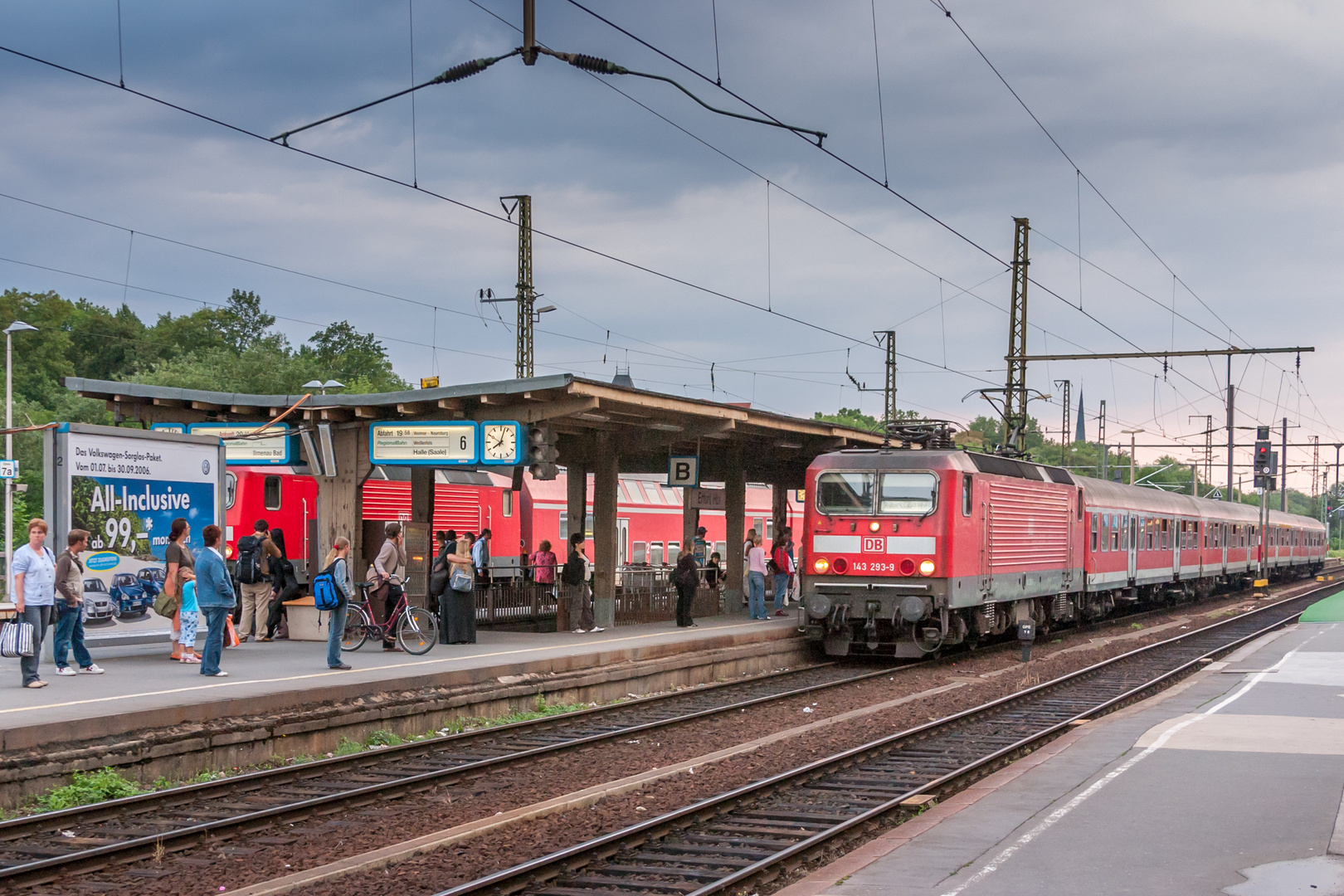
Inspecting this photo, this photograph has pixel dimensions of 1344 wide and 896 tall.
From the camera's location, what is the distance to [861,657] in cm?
2230

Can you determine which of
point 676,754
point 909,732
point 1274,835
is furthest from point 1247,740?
point 676,754

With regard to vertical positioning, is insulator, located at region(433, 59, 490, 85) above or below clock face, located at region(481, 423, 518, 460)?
above

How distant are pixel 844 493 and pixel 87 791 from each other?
12.6m

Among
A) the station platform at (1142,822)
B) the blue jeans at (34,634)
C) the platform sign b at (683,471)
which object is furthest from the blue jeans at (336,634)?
the platform sign b at (683,471)

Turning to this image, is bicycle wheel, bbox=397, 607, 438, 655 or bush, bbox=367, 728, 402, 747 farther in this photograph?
bicycle wheel, bbox=397, 607, 438, 655

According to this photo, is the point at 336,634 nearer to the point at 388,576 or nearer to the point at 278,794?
the point at 388,576

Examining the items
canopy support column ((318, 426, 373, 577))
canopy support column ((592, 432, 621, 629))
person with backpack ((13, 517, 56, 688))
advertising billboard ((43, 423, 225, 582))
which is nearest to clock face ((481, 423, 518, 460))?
canopy support column ((318, 426, 373, 577))

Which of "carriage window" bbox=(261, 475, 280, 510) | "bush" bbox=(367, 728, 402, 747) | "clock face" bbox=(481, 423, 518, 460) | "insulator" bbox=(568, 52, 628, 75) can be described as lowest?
"bush" bbox=(367, 728, 402, 747)

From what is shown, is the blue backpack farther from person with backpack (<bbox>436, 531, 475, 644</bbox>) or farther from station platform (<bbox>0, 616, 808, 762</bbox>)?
person with backpack (<bbox>436, 531, 475, 644</bbox>)

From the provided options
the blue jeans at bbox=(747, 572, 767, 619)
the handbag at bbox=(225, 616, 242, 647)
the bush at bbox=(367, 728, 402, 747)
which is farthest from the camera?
the blue jeans at bbox=(747, 572, 767, 619)

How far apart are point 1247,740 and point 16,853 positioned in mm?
9790

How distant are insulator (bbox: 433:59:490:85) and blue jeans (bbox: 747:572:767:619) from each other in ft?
44.3

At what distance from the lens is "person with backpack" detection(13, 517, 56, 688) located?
1245 centimetres

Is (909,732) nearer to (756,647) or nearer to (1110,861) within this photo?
(1110,861)
